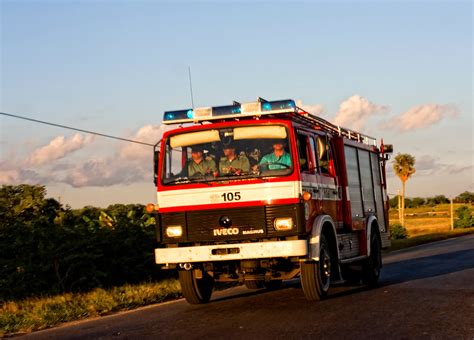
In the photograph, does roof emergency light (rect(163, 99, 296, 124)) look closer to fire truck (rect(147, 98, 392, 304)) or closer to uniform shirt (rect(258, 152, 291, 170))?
fire truck (rect(147, 98, 392, 304))

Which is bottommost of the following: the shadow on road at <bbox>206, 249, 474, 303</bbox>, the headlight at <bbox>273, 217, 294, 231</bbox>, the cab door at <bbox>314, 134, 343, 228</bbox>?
the shadow on road at <bbox>206, 249, 474, 303</bbox>

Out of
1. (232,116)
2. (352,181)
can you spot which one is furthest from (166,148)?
(352,181)

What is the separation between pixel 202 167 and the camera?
38.9 ft

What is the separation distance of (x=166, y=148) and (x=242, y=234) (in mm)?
1877

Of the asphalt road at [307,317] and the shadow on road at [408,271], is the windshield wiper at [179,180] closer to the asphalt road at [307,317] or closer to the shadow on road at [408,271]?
the asphalt road at [307,317]

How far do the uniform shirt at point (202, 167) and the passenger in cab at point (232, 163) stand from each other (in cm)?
15

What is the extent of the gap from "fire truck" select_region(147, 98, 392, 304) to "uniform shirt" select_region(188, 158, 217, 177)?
0.02 m

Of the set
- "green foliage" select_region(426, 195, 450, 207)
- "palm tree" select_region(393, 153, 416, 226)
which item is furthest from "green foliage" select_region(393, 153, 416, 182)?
"green foliage" select_region(426, 195, 450, 207)

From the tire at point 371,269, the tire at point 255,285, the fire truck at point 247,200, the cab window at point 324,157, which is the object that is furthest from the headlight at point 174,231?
the tire at point 371,269

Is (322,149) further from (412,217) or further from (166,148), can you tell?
(412,217)

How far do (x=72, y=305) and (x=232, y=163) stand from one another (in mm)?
3442

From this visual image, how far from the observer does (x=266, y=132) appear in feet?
38.4

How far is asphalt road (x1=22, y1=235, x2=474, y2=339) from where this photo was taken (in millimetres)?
8859

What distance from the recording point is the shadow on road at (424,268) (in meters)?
15.9
